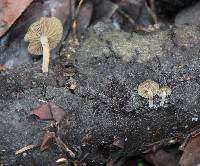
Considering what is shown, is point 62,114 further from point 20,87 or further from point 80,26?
point 80,26

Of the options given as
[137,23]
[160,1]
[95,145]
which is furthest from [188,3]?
[95,145]

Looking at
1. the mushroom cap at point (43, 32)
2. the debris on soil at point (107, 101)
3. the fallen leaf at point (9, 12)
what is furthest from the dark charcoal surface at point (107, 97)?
the fallen leaf at point (9, 12)

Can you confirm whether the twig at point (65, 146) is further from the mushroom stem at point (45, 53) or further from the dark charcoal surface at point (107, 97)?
the mushroom stem at point (45, 53)

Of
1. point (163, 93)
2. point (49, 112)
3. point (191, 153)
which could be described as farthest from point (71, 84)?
point (191, 153)

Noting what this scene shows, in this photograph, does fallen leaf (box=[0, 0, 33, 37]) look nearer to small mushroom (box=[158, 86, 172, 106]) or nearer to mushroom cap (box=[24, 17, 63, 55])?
mushroom cap (box=[24, 17, 63, 55])

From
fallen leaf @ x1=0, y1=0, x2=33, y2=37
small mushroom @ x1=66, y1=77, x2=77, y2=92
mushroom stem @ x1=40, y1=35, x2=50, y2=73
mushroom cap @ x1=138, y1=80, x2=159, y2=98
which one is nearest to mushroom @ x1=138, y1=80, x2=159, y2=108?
mushroom cap @ x1=138, y1=80, x2=159, y2=98

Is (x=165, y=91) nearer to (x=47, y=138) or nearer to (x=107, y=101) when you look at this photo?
(x=107, y=101)
